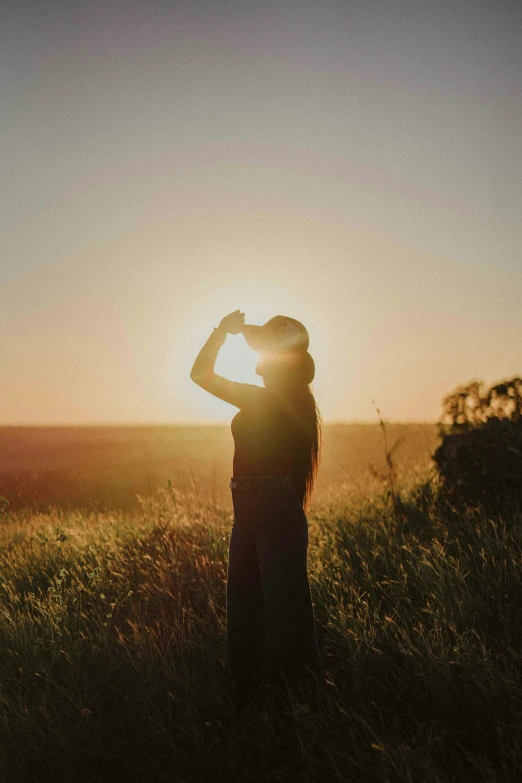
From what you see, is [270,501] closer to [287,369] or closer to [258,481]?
[258,481]

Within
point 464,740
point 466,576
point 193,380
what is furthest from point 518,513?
point 193,380

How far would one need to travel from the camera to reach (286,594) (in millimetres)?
2891

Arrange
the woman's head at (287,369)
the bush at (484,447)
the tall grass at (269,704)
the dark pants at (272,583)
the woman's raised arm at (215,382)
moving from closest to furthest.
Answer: the tall grass at (269,704) < the dark pants at (272,583) < the woman's raised arm at (215,382) < the woman's head at (287,369) < the bush at (484,447)

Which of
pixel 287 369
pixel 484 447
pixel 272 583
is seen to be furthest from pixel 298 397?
pixel 484 447

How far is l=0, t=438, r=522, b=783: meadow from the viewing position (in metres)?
2.50

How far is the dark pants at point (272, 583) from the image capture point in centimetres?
288

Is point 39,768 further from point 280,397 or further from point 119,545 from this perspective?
point 119,545

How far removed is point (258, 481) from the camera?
9.69 feet

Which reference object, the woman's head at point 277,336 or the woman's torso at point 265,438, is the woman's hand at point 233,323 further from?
the woman's torso at point 265,438

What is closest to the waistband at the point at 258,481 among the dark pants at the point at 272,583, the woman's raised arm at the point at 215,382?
the dark pants at the point at 272,583

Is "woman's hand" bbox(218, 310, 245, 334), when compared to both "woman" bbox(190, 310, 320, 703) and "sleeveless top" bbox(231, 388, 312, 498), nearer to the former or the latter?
"woman" bbox(190, 310, 320, 703)

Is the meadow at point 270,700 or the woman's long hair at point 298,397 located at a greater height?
the woman's long hair at point 298,397

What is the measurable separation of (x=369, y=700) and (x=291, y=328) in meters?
2.01

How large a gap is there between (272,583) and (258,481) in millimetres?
539
